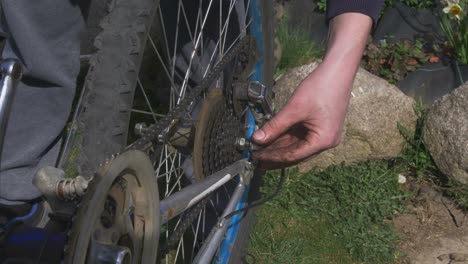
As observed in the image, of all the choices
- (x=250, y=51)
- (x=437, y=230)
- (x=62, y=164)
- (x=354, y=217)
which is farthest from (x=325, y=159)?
(x=62, y=164)

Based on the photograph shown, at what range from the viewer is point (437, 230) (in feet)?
9.23

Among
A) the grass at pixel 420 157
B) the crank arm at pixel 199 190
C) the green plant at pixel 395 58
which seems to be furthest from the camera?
the green plant at pixel 395 58

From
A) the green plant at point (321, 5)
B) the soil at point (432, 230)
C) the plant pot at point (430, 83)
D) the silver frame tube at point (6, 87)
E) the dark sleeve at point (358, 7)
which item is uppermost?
the silver frame tube at point (6, 87)

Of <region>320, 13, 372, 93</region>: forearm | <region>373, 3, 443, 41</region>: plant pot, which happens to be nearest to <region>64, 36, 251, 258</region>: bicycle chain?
<region>320, 13, 372, 93</region>: forearm

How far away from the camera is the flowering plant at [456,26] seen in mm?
3184

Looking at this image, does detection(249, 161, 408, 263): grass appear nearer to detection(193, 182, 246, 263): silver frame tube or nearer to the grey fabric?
detection(193, 182, 246, 263): silver frame tube

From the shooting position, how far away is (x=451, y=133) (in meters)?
2.90

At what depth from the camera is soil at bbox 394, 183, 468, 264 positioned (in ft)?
8.84

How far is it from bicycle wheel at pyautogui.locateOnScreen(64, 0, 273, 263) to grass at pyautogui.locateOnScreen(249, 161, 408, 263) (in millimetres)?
374

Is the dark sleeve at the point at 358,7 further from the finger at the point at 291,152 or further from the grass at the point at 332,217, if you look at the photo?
the grass at the point at 332,217

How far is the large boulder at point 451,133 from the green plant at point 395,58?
0.38 m

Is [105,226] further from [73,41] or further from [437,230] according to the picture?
[437,230]

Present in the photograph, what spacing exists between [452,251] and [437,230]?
0.12 meters

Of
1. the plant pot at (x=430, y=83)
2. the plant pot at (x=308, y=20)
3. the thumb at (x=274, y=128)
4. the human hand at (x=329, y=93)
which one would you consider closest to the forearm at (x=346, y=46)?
the human hand at (x=329, y=93)
